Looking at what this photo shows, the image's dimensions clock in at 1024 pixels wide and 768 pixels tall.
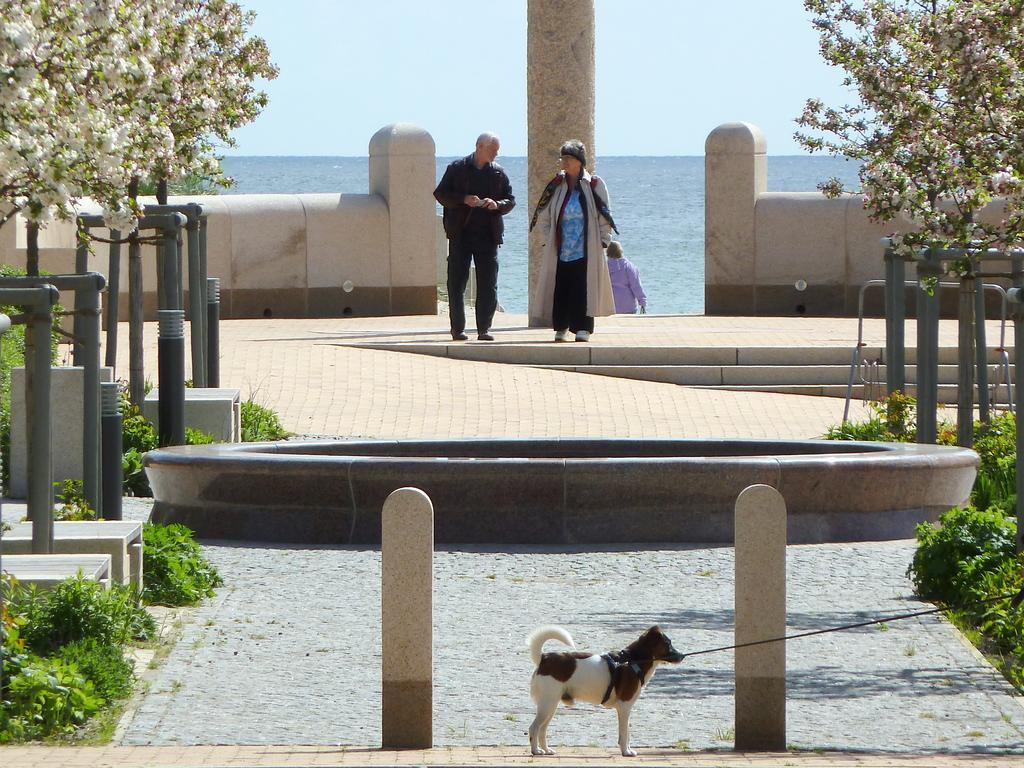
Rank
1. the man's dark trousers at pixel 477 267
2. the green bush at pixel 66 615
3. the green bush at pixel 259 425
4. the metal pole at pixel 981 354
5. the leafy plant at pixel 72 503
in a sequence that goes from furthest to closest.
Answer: the man's dark trousers at pixel 477 267
the green bush at pixel 259 425
the metal pole at pixel 981 354
the leafy plant at pixel 72 503
the green bush at pixel 66 615

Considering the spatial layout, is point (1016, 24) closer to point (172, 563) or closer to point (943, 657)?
point (943, 657)

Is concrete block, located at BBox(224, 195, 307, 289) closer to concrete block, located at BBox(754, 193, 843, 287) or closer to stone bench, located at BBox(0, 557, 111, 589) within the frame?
concrete block, located at BBox(754, 193, 843, 287)

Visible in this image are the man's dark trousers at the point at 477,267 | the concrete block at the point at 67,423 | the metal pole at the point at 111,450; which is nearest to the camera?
the metal pole at the point at 111,450

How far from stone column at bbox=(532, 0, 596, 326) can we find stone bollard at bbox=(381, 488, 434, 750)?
1604cm

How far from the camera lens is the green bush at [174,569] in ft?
Result: 27.2

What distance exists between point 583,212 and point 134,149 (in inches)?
377

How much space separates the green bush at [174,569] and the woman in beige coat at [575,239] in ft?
28.3

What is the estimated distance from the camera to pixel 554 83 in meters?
21.8

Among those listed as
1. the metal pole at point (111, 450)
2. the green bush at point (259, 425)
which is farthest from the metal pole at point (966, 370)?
the metal pole at point (111, 450)

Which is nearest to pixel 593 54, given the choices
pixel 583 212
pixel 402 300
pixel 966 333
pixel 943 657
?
pixel 402 300

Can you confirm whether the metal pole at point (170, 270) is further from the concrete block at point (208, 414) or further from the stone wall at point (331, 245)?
the stone wall at point (331, 245)

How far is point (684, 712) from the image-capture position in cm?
648

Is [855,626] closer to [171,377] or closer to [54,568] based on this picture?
[54,568]

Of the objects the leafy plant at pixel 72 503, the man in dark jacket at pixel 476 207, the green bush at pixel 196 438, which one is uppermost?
the man in dark jacket at pixel 476 207
